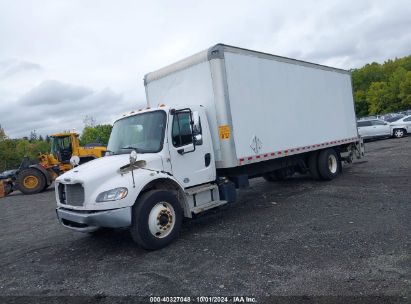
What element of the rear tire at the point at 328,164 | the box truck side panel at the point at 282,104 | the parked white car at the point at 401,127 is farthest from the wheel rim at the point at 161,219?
the parked white car at the point at 401,127

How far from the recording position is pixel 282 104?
9.23 m

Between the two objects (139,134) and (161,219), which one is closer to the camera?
(161,219)

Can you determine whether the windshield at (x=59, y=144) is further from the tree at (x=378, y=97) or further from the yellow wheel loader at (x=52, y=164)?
the tree at (x=378, y=97)

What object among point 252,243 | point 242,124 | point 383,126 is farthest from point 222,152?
point 383,126

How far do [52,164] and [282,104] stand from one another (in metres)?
13.4

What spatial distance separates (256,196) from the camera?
10.4m

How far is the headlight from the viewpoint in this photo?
584 cm

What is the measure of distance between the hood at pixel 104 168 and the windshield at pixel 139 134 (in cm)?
23

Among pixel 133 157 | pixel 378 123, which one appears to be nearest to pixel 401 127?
pixel 378 123

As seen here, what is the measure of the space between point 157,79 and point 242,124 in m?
2.57

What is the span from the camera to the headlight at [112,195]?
5844mm

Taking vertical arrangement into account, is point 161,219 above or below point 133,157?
below

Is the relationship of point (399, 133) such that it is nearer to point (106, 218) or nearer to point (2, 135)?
point (106, 218)

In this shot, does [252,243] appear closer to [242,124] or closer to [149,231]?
[149,231]
